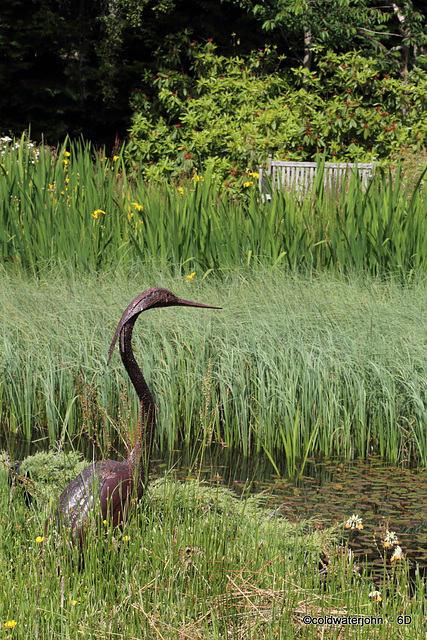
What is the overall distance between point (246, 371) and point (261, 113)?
879cm

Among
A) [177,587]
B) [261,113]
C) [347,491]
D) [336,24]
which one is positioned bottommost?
[347,491]

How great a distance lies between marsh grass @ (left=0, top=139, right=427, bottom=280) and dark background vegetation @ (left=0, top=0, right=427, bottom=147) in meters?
7.40

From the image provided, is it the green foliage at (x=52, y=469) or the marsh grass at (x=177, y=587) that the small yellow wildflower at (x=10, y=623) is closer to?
the marsh grass at (x=177, y=587)

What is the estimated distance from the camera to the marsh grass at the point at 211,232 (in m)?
5.16

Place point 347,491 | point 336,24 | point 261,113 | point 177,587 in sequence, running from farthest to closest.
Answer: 1. point 336,24
2. point 261,113
3. point 347,491
4. point 177,587

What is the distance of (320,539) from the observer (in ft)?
8.25

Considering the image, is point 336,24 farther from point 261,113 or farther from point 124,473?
point 124,473

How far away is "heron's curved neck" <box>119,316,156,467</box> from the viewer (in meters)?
2.31

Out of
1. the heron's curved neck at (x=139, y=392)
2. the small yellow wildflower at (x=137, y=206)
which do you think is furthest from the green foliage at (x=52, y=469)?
the small yellow wildflower at (x=137, y=206)

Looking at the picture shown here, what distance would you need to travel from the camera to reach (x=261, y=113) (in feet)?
39.2

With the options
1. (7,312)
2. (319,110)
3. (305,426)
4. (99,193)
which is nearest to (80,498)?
(305,426)

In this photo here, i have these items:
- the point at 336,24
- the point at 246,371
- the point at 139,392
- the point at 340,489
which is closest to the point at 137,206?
the point at 246,371

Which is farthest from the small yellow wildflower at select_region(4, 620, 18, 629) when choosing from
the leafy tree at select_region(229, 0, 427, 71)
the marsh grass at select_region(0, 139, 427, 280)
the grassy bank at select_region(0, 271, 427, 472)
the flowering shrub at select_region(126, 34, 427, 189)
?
the leafy tree at select_region(229, 0, 427, 71)

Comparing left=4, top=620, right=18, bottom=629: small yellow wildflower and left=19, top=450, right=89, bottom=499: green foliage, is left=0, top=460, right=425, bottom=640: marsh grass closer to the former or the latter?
left=4, top=620, right=18, bottom=629: small yellow wildflower
